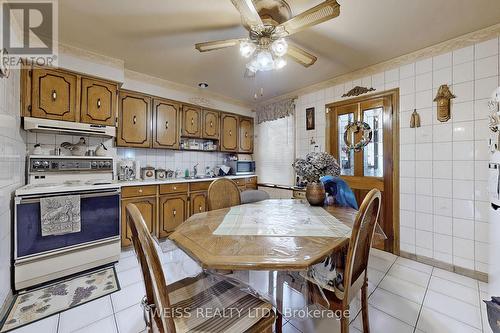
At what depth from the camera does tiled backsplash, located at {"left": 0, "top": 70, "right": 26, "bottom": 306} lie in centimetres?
154

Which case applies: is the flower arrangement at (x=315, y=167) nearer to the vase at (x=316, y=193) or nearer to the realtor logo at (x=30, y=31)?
the vase at (x=316, y=193)

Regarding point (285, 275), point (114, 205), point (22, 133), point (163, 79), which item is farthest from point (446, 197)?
point (22, 133)

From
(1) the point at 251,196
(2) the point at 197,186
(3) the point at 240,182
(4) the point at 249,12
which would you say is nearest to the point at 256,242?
(1) the point at 251,196

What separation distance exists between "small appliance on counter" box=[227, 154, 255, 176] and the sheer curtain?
0.51 feet

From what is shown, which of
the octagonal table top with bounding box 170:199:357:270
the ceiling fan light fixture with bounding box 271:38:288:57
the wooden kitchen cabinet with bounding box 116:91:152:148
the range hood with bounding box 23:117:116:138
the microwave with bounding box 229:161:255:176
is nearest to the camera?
the octagonal table top with bounding box 170:199:357:270

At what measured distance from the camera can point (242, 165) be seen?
414 centimetres

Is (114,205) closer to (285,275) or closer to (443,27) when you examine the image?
(285,275)

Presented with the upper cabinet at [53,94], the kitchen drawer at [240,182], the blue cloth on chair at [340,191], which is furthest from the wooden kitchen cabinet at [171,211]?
the blue cloth on chair at [340,191]

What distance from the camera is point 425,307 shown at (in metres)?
1.61

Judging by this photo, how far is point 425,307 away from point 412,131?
175cm

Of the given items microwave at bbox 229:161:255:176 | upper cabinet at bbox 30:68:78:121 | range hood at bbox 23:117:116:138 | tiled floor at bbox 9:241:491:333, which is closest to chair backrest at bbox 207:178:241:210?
tiled floor at bbox 9:241:491:333

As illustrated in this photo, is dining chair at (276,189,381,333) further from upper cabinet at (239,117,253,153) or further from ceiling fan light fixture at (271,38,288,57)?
upper cabinet at (239,117,253,153)

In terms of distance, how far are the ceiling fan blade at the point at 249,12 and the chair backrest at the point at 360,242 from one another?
1228 millimetres

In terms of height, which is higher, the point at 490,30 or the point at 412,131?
the point at 490,30
